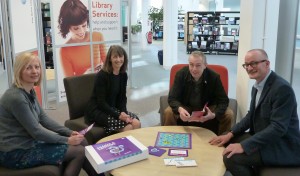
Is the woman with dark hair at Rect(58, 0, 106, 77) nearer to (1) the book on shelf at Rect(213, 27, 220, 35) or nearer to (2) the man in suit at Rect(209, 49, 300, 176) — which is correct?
(2) the man in suit at Rect(209, 49, 300, 176)

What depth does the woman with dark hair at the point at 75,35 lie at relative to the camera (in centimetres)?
499

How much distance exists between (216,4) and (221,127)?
13.5 metres

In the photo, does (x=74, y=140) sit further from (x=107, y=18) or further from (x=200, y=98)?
(x=107, y=18)

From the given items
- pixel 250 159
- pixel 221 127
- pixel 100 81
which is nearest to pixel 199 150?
pixel 250 159

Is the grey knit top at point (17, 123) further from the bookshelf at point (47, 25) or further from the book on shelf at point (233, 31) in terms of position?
the book on shelf at point (233, 31)

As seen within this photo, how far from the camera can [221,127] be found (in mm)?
3107

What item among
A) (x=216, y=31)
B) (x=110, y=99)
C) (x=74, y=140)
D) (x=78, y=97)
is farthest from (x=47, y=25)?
(x=216, y=31)

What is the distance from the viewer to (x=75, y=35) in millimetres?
5176

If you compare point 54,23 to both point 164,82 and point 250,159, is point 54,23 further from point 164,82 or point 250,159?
point 250,159

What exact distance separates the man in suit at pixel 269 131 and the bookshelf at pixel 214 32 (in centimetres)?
1028

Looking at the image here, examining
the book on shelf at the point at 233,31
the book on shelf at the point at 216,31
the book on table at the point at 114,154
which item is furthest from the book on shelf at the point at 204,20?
the book on table at the point at 114,154

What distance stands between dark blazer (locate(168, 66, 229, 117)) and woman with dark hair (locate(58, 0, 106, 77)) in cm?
259

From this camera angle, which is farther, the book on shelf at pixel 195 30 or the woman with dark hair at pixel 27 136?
the book on shelf at pixel 195 30

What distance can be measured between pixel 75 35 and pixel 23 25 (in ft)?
3.16
